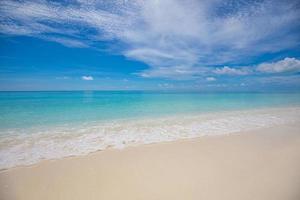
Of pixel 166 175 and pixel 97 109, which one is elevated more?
pixel 97 109

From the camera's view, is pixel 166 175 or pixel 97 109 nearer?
pixel 166 175

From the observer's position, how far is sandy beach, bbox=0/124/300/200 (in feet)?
8.57

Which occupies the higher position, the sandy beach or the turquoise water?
the turquoise water

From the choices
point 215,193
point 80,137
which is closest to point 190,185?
point 215,193

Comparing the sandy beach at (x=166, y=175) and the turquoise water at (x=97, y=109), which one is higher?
the turquoise water at (x=97, y=109)

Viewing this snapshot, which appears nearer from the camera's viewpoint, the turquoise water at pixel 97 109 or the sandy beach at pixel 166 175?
the sandy beach at pixel 166 175

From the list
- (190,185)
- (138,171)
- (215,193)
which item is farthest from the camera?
(138,171)

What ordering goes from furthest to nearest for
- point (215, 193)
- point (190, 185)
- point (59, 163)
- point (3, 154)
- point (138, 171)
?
point (3, 154), point (59, 163), point (138, 171), point (190, 185), point (215, 193)

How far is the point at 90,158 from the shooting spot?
3.91m

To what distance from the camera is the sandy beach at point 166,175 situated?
2.61 metres

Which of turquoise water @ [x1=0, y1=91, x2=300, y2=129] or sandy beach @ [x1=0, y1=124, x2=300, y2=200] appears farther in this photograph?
turquoise water @ [x1=0, y1=91, x2=300, y2=129]

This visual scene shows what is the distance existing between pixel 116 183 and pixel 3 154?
12.0 feet

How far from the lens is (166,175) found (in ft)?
10.3

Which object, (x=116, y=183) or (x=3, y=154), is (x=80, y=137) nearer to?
(x=3, y=154)
